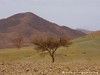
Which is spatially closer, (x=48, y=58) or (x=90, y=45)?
(x=48, y=58)

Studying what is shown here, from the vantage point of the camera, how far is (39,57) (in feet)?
162

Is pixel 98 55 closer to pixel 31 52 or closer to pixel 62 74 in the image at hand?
pixel 31 52

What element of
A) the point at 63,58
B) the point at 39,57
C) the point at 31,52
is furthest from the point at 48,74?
the point at 31,52

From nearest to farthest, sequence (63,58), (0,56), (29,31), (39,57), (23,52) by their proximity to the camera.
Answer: (63,58), (39,57), (0,56), (23,52), (29,31)

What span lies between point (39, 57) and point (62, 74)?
131ft

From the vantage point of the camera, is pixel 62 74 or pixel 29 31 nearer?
pixel 62 74

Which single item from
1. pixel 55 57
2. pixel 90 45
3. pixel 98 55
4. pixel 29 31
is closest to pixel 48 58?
pixel 55 57

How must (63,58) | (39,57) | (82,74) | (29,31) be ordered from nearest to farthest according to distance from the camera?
(82,74)
(63,58)
(39,57)
(29,31)

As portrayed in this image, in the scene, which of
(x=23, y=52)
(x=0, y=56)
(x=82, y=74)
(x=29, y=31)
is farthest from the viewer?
(x=29, y=31)

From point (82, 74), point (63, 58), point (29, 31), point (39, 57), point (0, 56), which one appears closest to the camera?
point (82, 74)

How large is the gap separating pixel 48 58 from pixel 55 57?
4.93ft

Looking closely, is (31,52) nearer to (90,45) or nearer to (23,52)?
(23,52)

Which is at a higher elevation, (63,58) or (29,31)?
(29,31)

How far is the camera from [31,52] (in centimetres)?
6400
